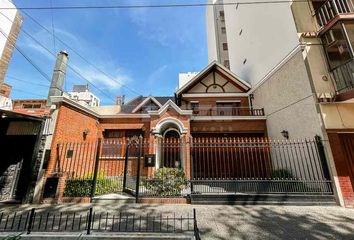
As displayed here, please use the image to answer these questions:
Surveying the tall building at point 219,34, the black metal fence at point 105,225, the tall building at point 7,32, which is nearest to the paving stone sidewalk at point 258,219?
the black metal fence at point 105,225

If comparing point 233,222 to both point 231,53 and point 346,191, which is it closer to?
point 346,191

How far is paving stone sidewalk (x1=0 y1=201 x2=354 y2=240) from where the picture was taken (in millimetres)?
4074

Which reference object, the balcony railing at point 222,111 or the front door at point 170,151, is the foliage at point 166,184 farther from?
the balcony railing at point 222,111

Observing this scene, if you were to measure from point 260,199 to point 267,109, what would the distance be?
21.9 ft

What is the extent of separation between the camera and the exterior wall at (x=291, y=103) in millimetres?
7246

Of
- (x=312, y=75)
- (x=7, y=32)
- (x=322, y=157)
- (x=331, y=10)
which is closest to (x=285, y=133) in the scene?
(x=322, y=157)

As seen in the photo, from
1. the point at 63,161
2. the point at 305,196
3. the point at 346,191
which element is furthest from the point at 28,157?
the point at 346,191

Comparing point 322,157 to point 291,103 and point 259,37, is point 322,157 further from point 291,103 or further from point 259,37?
point 259,37

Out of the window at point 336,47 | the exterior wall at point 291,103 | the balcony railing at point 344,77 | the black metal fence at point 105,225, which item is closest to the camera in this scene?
the black metal fence at point 105,225

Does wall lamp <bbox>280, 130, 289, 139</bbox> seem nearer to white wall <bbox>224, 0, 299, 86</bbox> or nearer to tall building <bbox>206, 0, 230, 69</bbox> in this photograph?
white wall <bbox>224, 0, 299, 86</bbox>

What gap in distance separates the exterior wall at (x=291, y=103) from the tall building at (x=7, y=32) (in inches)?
605

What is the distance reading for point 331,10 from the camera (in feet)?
24.7

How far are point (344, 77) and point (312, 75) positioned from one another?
1.05 metres

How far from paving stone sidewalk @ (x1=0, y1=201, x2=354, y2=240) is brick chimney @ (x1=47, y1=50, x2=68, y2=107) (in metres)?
6.42
